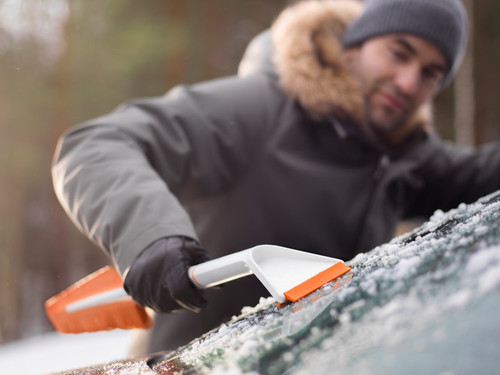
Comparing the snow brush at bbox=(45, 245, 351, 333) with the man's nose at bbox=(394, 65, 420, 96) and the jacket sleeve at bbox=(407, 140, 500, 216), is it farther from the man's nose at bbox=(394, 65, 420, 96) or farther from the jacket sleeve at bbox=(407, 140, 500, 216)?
the jacket sleeve at bbox=(407, 140, 500, 216)

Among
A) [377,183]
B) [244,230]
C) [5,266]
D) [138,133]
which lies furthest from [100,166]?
[5,266]

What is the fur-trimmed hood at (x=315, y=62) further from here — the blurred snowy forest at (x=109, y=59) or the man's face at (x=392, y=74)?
the blurred snowy forest at (x=109, y=59)

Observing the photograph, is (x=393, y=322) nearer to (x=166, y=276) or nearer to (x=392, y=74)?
(x=166, y=276)

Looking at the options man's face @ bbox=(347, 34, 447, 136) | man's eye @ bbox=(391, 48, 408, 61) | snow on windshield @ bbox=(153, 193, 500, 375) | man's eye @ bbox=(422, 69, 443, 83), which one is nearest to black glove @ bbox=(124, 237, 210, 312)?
snow on windshield @ bbox=(153, 193, 500, 375)

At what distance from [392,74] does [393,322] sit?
159 centimetres

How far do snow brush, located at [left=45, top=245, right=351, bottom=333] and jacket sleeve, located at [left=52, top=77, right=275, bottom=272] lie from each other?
0.48 feet

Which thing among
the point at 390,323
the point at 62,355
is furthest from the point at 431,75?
the point at 62,355

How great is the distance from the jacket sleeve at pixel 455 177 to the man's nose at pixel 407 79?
0.40 m

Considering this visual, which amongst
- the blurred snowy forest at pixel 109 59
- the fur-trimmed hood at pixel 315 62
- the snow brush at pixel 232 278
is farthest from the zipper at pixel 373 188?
the blurred snowy forest at pixel 109 59

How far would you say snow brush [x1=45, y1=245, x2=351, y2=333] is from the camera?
0.83 meters

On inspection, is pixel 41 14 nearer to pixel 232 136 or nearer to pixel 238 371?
pixel 232 136

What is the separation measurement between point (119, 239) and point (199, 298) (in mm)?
254

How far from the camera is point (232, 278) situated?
35.4 inches

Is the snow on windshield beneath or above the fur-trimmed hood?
beneath
